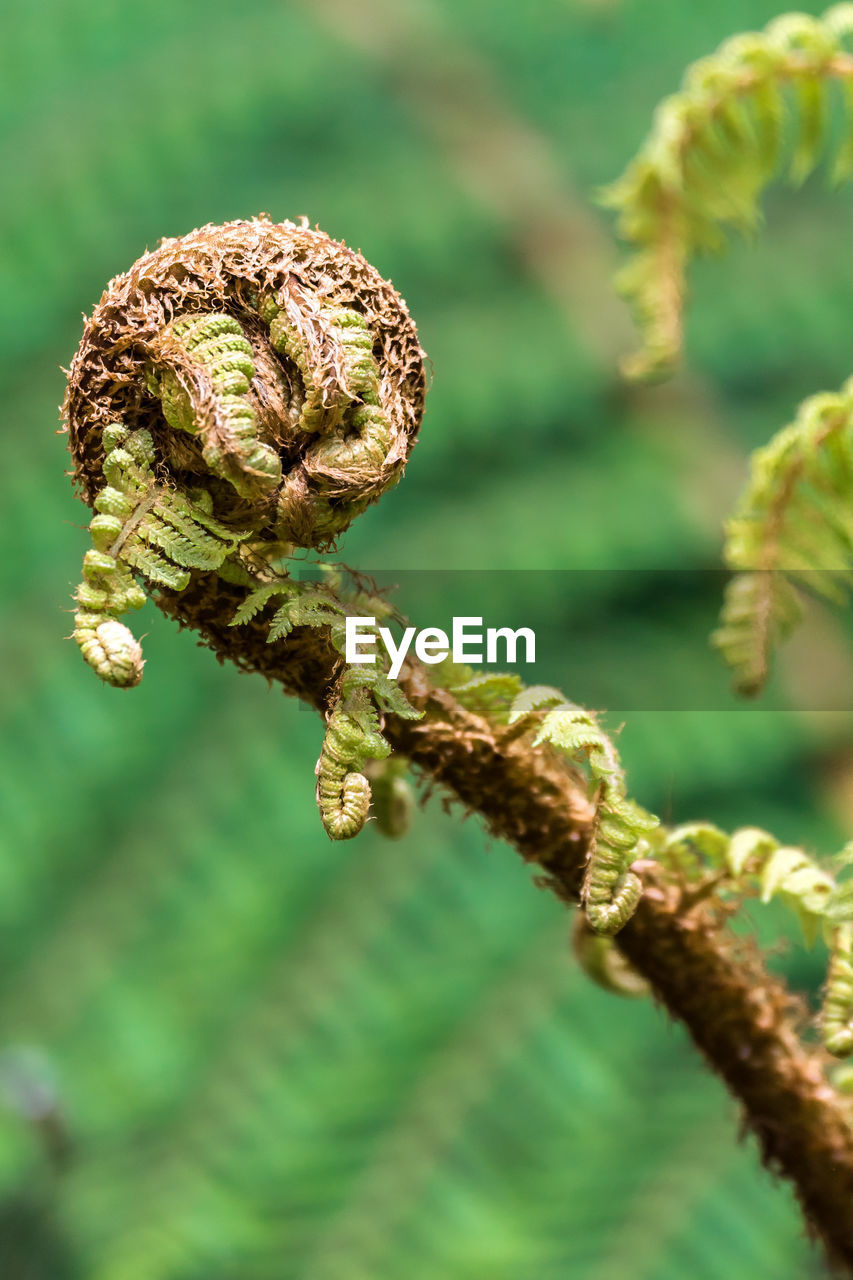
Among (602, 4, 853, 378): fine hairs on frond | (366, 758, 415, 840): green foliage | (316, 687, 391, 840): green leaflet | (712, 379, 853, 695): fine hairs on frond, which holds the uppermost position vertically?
(602, 4, 853, 378): fine hairs on frond

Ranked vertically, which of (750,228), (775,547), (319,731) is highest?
(750,228)

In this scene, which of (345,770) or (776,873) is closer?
(345,770)

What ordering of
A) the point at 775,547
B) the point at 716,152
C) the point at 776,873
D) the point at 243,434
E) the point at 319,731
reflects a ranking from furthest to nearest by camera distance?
the point at 319,731 < the point at 716,152 < the point at 775,547 < the point at 776,873 < the point at 243,434

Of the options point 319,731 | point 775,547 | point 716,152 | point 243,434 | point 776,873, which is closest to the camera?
point 243,434

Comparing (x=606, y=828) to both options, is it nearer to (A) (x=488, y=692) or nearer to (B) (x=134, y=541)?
(A) (x=488, y=692)

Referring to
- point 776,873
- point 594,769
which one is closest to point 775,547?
point 776,873

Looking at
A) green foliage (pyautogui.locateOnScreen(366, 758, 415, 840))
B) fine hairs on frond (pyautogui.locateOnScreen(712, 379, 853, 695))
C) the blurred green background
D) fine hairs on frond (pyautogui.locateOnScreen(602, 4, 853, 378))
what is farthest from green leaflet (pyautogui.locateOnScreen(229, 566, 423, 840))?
the blurred green background

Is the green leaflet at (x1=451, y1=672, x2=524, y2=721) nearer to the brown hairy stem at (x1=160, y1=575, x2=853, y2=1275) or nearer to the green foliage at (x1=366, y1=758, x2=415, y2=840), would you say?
the brown hairy stem at (x1=160, y1=575, x2=853, y2=1275)
